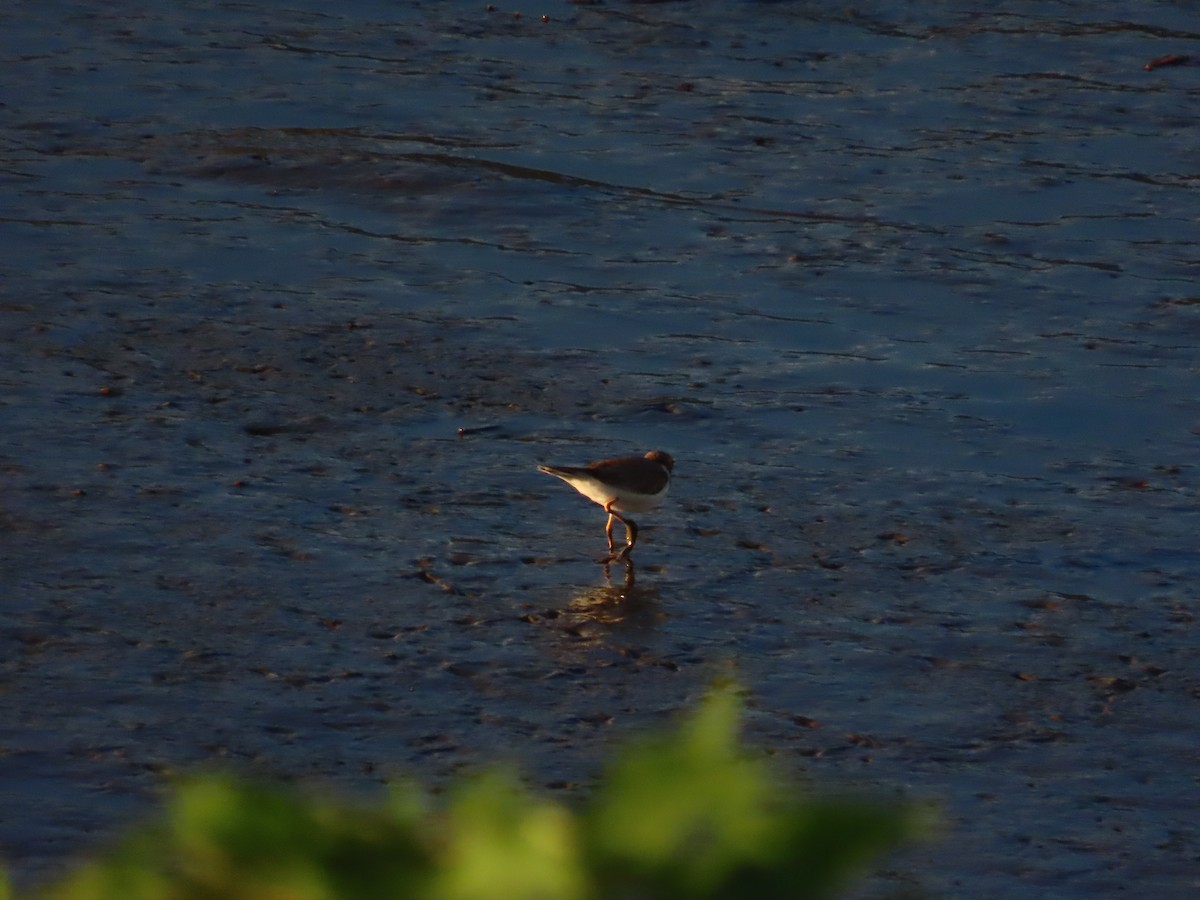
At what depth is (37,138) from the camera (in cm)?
1430

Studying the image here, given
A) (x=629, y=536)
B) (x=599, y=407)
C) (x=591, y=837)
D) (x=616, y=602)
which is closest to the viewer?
(x=591, y=837)

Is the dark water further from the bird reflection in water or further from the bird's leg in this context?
the bird's leg

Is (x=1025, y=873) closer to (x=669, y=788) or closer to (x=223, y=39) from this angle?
(x=669, y=788)

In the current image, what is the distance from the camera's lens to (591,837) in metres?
1.30

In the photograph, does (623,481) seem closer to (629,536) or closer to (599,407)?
(629,536)

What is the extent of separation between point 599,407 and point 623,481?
6.60ft

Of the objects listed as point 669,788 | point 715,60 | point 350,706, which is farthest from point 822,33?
point 669,788

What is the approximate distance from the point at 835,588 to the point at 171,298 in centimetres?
502

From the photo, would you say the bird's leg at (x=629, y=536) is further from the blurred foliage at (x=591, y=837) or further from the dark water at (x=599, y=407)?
the blurred foliage at (x=591, y=837)

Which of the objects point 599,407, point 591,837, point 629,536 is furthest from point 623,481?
point 591,837

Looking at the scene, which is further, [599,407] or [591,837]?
[599,407]

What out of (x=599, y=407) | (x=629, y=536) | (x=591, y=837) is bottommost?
(x=629, y=536)

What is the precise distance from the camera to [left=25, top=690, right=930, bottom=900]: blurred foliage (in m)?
1.28

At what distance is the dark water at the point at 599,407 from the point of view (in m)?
6.99
